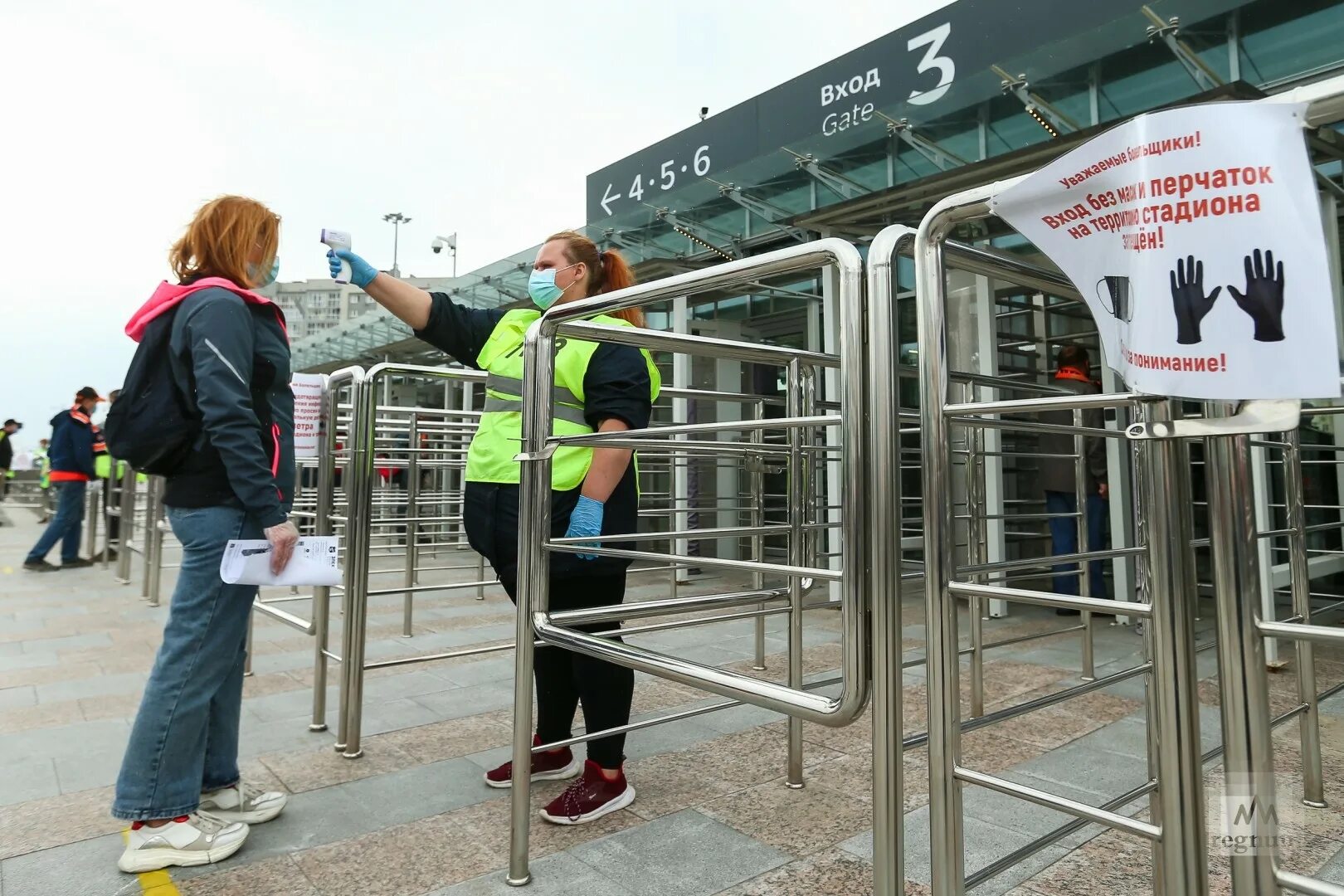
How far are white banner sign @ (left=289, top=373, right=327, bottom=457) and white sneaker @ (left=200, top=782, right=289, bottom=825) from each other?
154 centimetres

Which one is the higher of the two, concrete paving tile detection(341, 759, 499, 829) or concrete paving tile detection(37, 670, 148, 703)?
concrete paving tile detection(37, 670, 148, 703)

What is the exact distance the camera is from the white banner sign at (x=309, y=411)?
3.33 metres

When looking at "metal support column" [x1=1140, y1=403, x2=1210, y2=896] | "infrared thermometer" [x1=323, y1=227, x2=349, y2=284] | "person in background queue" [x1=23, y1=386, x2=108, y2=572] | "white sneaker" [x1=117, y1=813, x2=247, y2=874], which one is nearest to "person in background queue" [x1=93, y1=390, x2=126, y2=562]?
"person in background queue" [x1=23, y1=386, x2=108, y2=572]

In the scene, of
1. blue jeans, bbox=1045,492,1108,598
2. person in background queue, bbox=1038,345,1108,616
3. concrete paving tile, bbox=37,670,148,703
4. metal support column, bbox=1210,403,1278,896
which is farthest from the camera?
blue jeans, bbox=1045,492,1108,598

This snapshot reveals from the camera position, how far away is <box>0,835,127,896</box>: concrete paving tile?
180cm

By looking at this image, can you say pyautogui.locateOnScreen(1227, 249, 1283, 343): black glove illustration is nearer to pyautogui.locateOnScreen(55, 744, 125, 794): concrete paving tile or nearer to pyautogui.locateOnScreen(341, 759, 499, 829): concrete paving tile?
pyautogui.locateOnScreen(341, 759, 499, 829): concrete paving tile

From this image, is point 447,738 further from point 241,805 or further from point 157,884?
point 157,884

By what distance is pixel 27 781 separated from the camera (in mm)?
2473

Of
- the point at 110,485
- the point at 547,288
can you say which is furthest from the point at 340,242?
the point at 110,485

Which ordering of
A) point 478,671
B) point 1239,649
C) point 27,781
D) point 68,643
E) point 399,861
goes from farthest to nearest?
point 68,643, point 478,671, point 27,781, point 399,861, point 1239,649

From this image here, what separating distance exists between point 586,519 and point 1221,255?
152 cm

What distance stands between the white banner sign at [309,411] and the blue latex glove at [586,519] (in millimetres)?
1756

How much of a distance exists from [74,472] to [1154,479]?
29.1 feet

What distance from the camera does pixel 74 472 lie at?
289 inches
